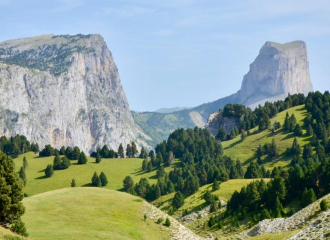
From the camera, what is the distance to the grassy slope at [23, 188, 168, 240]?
68.5m

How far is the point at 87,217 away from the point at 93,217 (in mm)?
1219

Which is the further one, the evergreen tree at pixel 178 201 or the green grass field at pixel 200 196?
the evergreen tree at pixel 178 201

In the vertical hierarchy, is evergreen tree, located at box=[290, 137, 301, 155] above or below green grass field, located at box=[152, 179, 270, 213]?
above

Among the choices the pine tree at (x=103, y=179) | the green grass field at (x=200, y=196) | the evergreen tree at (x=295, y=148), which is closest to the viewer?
the green grass field at (x=200, y=196)

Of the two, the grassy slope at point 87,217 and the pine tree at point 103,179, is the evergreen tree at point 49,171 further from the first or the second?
the grassy slope at point 87,217

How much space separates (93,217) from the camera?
81062 mm

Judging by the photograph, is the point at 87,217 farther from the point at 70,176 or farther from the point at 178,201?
the point at 70,176

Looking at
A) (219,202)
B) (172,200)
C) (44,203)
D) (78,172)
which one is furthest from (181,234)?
(78,172)

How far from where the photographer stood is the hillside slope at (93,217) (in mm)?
69081

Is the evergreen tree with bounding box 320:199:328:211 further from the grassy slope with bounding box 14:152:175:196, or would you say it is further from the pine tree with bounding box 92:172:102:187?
the pine tree with bounding box 92:172:102:187

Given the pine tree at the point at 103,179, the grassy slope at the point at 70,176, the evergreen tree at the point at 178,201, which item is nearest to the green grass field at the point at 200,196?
the evergreen tree at the point at 178,201

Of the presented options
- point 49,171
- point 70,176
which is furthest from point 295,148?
point 49,171

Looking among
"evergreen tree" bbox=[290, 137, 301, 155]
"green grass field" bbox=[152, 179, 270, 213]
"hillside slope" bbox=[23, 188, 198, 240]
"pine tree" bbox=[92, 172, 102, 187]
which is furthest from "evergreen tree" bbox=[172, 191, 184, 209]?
"evergreen tree" bbox=[290, 137, 301, 155]

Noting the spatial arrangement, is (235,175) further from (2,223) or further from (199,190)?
(2,223)
